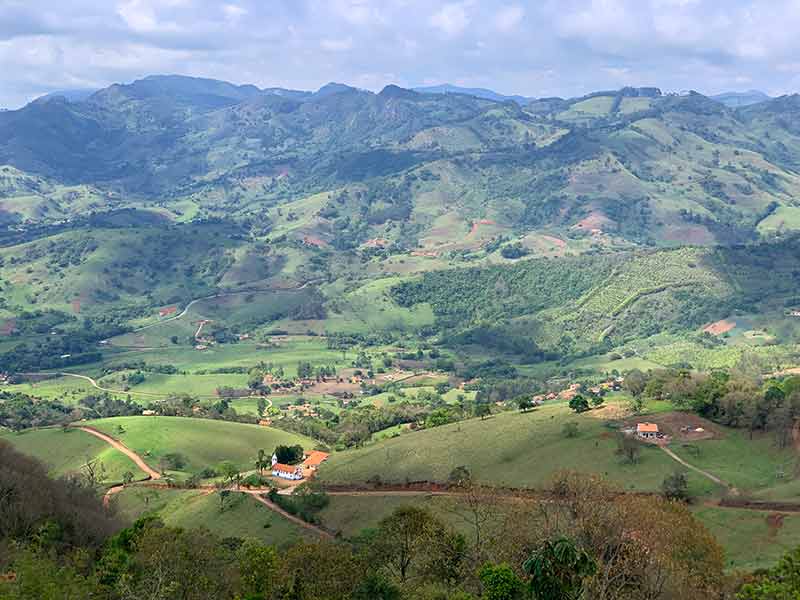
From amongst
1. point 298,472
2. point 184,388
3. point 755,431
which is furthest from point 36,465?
point 184,388

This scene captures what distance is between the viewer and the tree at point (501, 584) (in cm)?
4212

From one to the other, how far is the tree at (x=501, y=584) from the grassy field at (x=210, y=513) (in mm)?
35432

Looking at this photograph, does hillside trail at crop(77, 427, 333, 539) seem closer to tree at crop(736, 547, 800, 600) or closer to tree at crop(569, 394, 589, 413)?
tree at crop(569, 394, 589, 413)

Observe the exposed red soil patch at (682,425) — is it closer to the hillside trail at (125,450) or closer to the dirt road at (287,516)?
the dirt road at (287,516)

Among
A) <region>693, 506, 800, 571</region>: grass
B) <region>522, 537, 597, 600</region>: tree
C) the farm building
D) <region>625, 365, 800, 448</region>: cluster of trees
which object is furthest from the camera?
the farm building

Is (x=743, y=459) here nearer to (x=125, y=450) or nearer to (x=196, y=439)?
(x=196, y=439)

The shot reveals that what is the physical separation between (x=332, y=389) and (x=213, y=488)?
3399 inches

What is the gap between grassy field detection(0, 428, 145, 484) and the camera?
373 feet

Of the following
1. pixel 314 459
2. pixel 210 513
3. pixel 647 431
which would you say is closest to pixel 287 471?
pixel 314 459

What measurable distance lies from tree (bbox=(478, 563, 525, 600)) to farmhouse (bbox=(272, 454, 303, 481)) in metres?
62.2

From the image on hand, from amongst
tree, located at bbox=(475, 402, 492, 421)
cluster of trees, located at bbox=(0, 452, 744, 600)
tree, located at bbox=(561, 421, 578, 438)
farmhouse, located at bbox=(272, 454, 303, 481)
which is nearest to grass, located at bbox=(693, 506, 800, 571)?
cluster of trees, located at bbox=(0, 452, 744, 600)

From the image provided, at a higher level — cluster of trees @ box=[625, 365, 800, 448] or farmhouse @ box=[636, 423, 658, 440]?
cluster of trees @ box=[625, 365, 800, 448]

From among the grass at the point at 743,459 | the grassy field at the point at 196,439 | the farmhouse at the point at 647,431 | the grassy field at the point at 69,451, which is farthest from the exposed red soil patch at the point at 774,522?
the grassy field at the point at 69,451

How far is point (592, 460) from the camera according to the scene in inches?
3460
